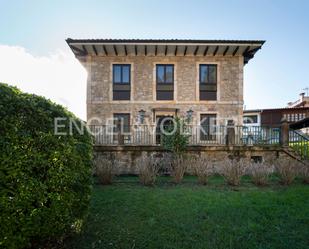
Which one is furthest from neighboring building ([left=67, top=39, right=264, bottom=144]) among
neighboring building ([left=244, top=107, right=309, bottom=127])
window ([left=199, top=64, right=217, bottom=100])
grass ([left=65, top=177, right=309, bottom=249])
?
neighboring building ([left=244, top=107, right=309, bottom=127])

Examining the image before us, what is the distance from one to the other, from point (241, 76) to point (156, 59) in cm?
577

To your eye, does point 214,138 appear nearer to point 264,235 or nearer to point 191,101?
point 191,101

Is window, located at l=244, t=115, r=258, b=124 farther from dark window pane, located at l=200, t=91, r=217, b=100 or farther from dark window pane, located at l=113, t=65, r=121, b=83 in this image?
dark window pane, located at l=113, t=65, r=121, b=83

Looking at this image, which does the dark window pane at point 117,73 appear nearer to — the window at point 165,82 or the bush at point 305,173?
the window at point 165,82

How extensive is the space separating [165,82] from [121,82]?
2943 millimetres

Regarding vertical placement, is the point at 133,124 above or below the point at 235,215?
above

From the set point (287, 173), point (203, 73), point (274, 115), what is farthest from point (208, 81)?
point (274, 115)

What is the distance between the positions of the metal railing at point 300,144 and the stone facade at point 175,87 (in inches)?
164

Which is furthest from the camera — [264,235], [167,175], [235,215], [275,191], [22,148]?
[167,175]

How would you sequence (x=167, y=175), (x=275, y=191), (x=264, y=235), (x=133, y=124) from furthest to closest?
(x=133, y=124) < (x=167, y=175) < (x=275, y=191) < (x=264, y=235)

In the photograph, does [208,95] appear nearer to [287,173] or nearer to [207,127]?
[207,127]

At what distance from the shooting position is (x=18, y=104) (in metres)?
3.01

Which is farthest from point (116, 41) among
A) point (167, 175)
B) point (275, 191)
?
point (275, 191)

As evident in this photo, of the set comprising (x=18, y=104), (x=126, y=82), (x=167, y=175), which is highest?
(x=126, y=82)
